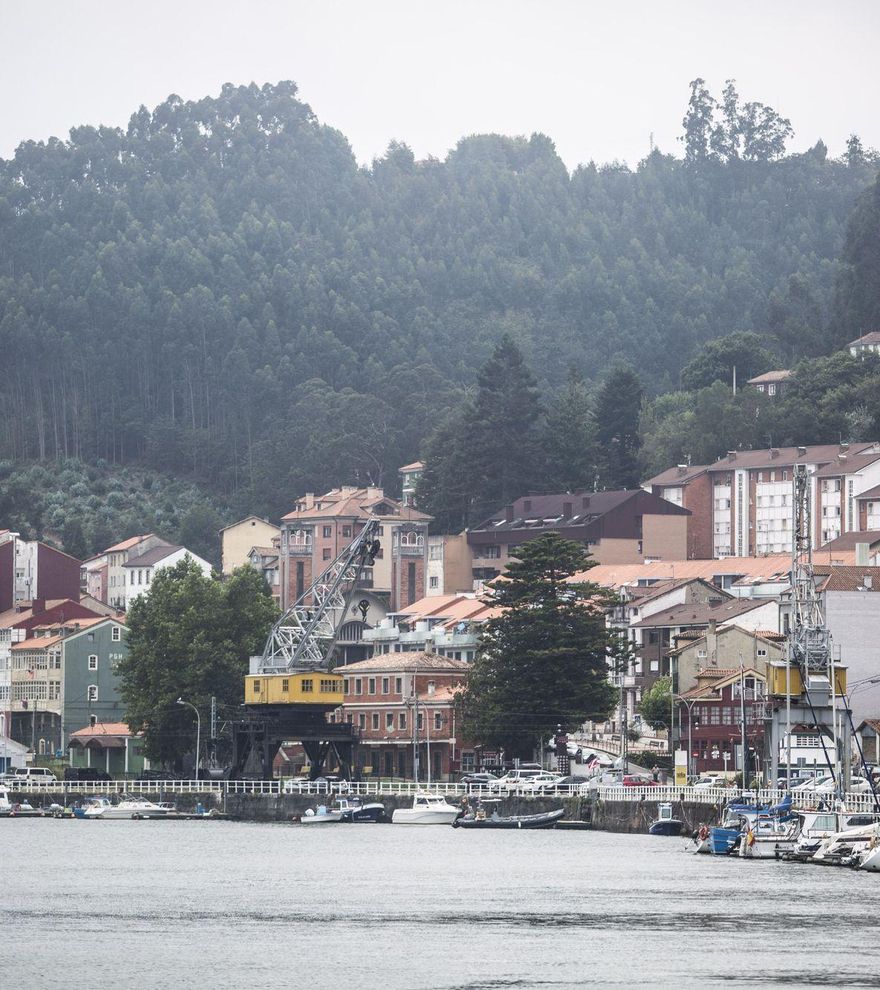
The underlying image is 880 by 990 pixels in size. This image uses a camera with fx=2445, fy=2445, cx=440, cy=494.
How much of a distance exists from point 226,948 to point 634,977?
1231cm

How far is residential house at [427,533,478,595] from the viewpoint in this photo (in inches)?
7771

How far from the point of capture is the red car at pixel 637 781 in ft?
382

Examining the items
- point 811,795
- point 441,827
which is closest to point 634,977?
point 811,795

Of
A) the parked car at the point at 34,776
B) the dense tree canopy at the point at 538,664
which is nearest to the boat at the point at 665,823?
the dense tree canopy at the point at 538,664

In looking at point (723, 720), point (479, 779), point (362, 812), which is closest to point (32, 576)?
point (479, 779)

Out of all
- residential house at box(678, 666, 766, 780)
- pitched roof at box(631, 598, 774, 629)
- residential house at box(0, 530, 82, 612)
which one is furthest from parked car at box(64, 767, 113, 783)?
residential house at box(678, 666, 766, 780)

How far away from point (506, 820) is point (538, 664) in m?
14.9

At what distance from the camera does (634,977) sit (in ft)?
201

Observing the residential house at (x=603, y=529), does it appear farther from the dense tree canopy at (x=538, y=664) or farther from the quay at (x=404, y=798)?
the quay at (x=404, y=798)

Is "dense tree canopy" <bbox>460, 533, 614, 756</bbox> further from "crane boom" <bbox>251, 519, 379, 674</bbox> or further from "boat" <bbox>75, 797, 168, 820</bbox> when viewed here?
"boat" <bbox>75, 797, 168, 820</bbox>

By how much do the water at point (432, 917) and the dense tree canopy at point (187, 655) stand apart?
126 feet

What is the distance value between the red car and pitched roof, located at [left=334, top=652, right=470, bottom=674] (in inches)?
1123

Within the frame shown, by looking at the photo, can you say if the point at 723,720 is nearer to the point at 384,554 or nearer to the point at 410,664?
the point at 410,664

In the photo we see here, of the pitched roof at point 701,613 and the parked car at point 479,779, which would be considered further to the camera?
the pitched roof at point 701,613
